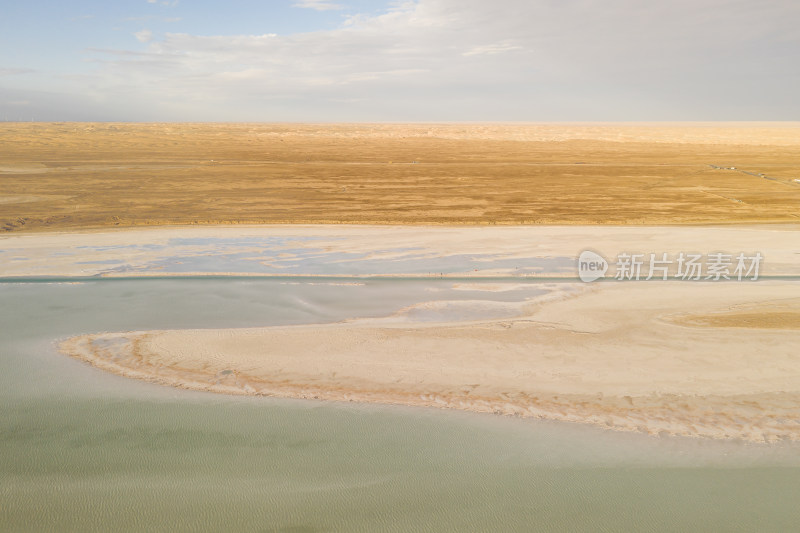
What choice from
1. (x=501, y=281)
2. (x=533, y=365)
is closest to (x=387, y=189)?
(x=501, y=281)

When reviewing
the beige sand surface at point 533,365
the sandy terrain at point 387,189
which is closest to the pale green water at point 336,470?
the beige sand surface at point 533,365

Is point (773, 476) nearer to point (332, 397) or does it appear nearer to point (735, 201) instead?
point (332, 397)

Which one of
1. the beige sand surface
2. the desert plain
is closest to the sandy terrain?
the desert plain

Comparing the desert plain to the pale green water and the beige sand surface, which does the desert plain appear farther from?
the pale green water

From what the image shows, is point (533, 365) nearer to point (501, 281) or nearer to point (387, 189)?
point (501, 281)

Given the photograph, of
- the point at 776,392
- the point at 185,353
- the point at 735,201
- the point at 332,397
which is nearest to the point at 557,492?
the point at 332,397

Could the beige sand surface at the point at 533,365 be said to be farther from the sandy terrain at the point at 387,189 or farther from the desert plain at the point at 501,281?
the sandy terrain at the point at 387,189

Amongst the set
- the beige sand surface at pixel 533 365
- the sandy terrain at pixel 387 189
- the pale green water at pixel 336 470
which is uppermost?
the sandy terrain at pixel 387 189
